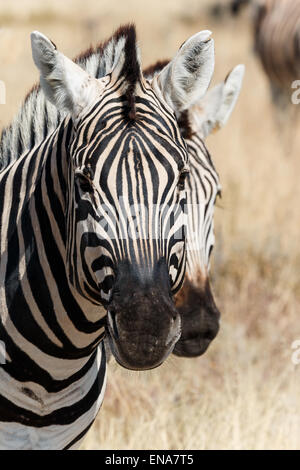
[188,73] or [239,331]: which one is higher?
[188,73]

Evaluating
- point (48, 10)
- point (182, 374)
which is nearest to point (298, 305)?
point (182, 374)

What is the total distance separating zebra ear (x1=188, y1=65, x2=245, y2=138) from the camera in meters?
4.36

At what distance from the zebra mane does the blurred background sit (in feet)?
0.50

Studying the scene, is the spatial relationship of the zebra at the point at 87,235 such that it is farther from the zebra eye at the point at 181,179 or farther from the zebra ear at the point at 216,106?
the zebra ear at the point at 216,106

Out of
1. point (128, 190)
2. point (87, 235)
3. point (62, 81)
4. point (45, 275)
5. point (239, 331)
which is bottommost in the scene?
point (239, 331)

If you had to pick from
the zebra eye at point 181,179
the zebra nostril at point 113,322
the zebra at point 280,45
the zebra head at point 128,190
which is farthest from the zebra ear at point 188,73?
the zebra at point 280,45

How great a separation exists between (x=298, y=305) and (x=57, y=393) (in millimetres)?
4046

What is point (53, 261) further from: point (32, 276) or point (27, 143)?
point (27, 143)

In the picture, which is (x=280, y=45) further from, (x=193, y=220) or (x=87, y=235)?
(x=87, y=235)

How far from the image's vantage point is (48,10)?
1970cm

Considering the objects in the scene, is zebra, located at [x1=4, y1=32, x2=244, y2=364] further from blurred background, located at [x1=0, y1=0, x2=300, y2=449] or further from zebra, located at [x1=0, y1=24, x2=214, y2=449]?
blurred background, located at [x1=0, y1=0, x2=300, y2=449]

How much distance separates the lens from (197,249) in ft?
12.4

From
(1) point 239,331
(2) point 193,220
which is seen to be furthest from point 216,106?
(1) point 239,331

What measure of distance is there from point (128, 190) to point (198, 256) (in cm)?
132
